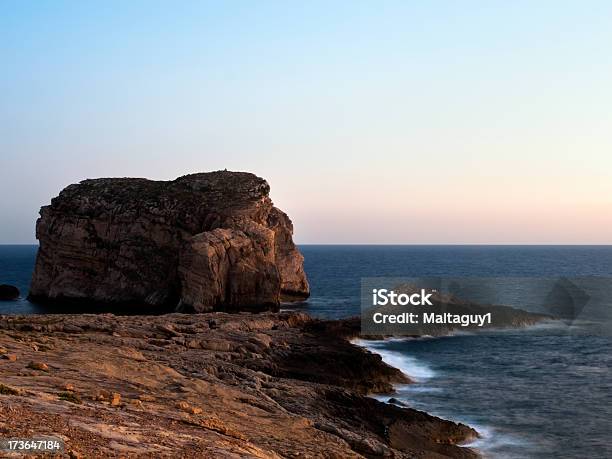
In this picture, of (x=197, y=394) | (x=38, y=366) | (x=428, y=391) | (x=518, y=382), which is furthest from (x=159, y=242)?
(x=197, y=394)

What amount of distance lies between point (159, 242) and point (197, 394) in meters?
61.9

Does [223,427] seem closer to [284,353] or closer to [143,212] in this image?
[284,353]

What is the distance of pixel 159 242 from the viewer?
87.3m

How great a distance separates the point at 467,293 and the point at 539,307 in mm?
17119

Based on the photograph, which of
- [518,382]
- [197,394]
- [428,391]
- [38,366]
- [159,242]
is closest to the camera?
[38,366]

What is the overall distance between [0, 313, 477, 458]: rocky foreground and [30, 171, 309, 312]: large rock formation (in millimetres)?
23633

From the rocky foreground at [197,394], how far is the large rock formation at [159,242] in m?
23.6

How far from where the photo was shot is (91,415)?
63.8 ft

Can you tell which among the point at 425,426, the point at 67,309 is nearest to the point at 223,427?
the point at 425,426

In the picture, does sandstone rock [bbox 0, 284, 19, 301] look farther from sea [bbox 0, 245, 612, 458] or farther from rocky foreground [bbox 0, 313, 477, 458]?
rocky foreground [bbox 0, 313, 477, 458]

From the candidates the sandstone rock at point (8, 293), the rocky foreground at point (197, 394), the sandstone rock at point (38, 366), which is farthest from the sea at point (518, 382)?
the sandstone rock at point (38, 366)

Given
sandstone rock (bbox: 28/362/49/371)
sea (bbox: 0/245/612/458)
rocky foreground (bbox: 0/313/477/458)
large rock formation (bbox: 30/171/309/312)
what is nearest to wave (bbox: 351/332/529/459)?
sea (bbox: 0/245/612/458)

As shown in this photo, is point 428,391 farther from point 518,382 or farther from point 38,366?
point 38,366

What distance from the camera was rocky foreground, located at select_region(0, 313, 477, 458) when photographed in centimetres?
1838
